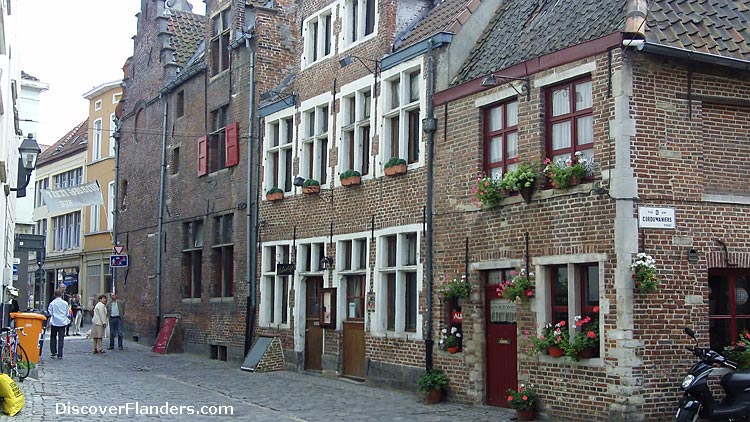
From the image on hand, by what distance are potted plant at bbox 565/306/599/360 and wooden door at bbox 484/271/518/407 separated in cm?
174

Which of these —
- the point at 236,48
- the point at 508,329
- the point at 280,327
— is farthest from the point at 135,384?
the point at 236,48

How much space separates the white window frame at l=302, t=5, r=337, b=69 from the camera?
69.6 ft

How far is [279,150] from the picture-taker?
2258cm

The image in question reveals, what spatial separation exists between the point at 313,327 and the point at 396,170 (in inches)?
202

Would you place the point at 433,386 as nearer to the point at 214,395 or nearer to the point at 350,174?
the point at 214,395

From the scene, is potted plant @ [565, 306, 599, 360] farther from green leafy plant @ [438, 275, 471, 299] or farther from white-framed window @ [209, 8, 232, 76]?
white-framed window @ [209, 8, 232, 76]

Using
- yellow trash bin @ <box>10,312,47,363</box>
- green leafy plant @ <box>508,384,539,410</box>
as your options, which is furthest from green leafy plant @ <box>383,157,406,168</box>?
yellow trash bin @ <box>10,312,47,363</box>

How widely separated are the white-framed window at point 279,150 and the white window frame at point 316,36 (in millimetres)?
1351

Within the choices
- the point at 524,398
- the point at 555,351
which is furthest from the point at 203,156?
the point at 555,351

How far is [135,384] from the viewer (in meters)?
18.4

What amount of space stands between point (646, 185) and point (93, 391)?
10289mm

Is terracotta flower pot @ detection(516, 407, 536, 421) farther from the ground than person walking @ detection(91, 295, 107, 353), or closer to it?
closer to it

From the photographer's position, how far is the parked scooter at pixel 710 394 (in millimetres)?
11625

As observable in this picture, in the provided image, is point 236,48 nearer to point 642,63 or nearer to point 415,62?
point 415,62
